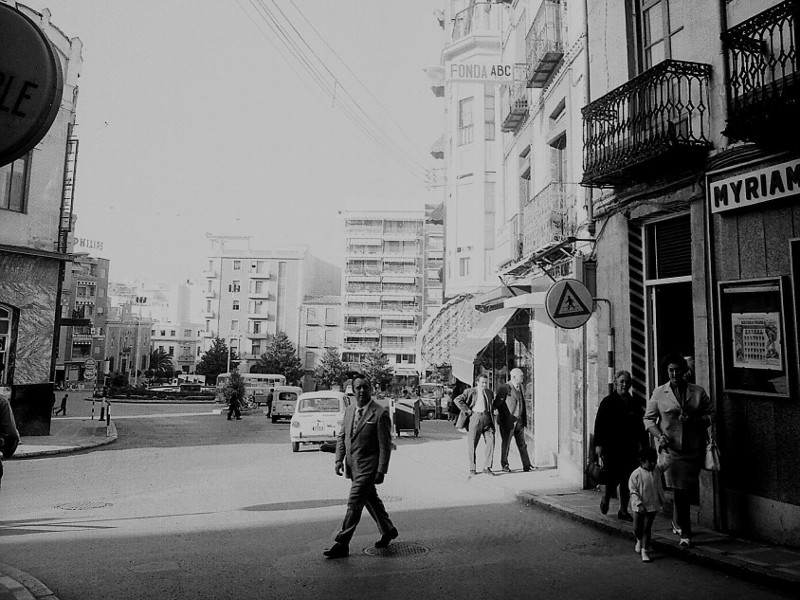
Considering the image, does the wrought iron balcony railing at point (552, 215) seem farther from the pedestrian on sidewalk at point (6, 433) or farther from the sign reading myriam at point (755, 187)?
the pedestrian on sidewalk at point (6, 433)

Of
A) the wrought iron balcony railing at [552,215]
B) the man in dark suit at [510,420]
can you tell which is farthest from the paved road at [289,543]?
the wrought iron balcony railing at [552,215]

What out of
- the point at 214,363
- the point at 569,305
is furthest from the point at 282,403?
the point at 214,363

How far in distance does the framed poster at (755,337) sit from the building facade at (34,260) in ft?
62.9

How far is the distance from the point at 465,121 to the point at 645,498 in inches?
897

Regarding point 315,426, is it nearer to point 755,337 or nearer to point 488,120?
point 755,337

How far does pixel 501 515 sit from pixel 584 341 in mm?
3741

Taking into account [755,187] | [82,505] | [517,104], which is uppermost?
[517,104]

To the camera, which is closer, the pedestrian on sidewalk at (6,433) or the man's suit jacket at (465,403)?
the pedestrian on sidewalk at (6,433)

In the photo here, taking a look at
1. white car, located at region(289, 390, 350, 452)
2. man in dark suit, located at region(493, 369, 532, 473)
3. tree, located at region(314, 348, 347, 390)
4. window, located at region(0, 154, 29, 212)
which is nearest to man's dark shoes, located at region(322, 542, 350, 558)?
man in dark suit, located at region(493, 369, 532, 473)

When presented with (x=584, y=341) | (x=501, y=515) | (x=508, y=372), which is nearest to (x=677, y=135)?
(x=584, y=341)

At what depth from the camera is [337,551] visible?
6.83 m

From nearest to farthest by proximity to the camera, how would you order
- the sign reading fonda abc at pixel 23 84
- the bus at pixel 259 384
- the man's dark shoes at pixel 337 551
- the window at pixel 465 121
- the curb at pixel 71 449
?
the sign reading fonda abc at pixel 23 84 → the man's dark shoes at pixel 337 551 → the curb at pixel 71 449 → the window at pixel 465 121 → the bus at pixel 259 384

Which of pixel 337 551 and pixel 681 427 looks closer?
pixel 337 551

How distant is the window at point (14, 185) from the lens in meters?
20.0
